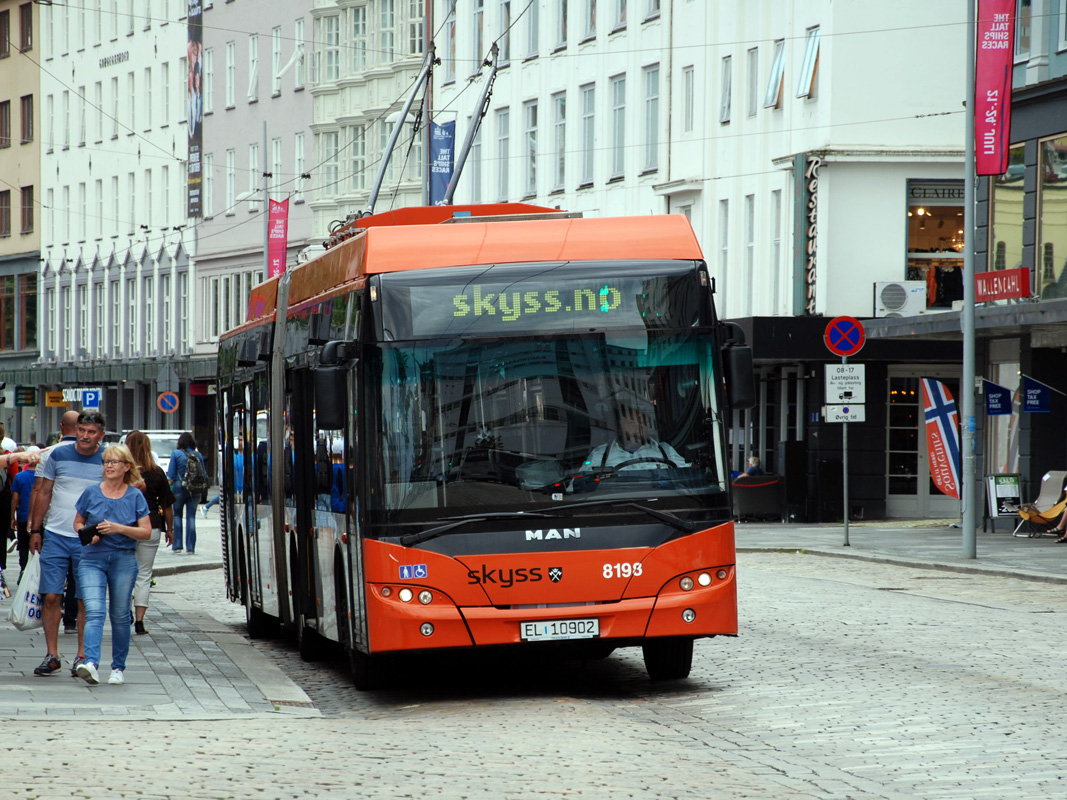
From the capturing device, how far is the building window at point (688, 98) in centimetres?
4388

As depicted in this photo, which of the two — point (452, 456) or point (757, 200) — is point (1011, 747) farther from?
point (757, 200)

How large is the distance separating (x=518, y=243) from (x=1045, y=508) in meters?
21.2

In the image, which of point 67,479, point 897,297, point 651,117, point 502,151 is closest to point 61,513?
point 67,479

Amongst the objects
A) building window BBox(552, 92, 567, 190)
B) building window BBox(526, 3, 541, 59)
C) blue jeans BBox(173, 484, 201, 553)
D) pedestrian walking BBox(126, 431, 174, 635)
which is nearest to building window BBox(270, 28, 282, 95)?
building window BBox(526, 3, 541, 59)

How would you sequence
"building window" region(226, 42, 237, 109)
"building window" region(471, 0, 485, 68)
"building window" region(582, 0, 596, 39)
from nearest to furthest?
"building window" region(582, 0, 596, 39), "building window" region(471, 0, 485, 68), "building window" region(226, 42, 237, 109)

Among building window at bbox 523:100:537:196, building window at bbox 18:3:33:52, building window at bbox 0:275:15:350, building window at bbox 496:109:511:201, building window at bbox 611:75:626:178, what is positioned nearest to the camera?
building window at bbox 611:75:626:178

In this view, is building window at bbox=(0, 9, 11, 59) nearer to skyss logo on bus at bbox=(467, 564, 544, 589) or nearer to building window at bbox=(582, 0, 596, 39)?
building window at bbox=(582, 0, 596, 39)

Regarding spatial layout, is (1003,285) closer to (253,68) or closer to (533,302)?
(533,302)

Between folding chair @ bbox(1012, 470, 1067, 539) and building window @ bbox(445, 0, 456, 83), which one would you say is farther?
building window @ bbox(445, 0, 456, 83)

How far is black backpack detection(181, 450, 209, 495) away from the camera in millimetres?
29500

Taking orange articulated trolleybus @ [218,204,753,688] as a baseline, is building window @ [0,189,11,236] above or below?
above

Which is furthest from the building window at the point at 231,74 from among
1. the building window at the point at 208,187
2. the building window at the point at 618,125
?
the building window at the point at 618,125

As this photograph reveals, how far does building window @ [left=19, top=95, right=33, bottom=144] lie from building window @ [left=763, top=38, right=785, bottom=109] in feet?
165

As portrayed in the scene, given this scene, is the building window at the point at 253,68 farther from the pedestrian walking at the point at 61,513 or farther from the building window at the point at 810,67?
the pedestrian walking at the point at 61,513
